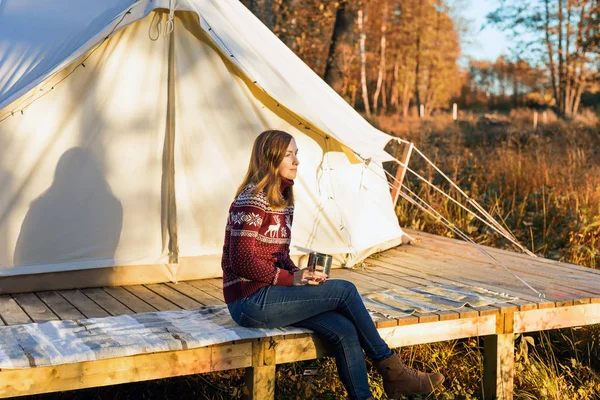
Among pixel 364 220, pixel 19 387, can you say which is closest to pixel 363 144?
pixel 364 220

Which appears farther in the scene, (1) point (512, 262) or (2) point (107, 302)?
(1) point (512, 262)

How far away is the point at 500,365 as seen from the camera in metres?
4.04

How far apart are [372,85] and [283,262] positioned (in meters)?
31.5

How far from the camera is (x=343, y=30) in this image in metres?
11.6

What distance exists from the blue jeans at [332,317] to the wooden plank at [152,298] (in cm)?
72

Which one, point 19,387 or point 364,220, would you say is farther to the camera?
point 364,220

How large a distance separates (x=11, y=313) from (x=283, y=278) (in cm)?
147

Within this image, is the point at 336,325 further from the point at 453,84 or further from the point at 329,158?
the point at 453,84

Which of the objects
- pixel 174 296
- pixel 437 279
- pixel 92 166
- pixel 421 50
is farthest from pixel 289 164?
pixel 421 50

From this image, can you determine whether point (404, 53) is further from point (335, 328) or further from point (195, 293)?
point (335, 328)

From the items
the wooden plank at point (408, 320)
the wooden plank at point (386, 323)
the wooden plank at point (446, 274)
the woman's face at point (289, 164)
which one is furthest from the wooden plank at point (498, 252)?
the woman's face at point (289, 164)

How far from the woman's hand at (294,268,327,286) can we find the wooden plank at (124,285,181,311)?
95 centimetres

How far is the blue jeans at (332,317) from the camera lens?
331cm

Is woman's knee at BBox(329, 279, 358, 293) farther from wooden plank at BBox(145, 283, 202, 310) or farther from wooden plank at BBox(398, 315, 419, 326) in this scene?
wooden plank at BBox(145, 283, 202, 310)
